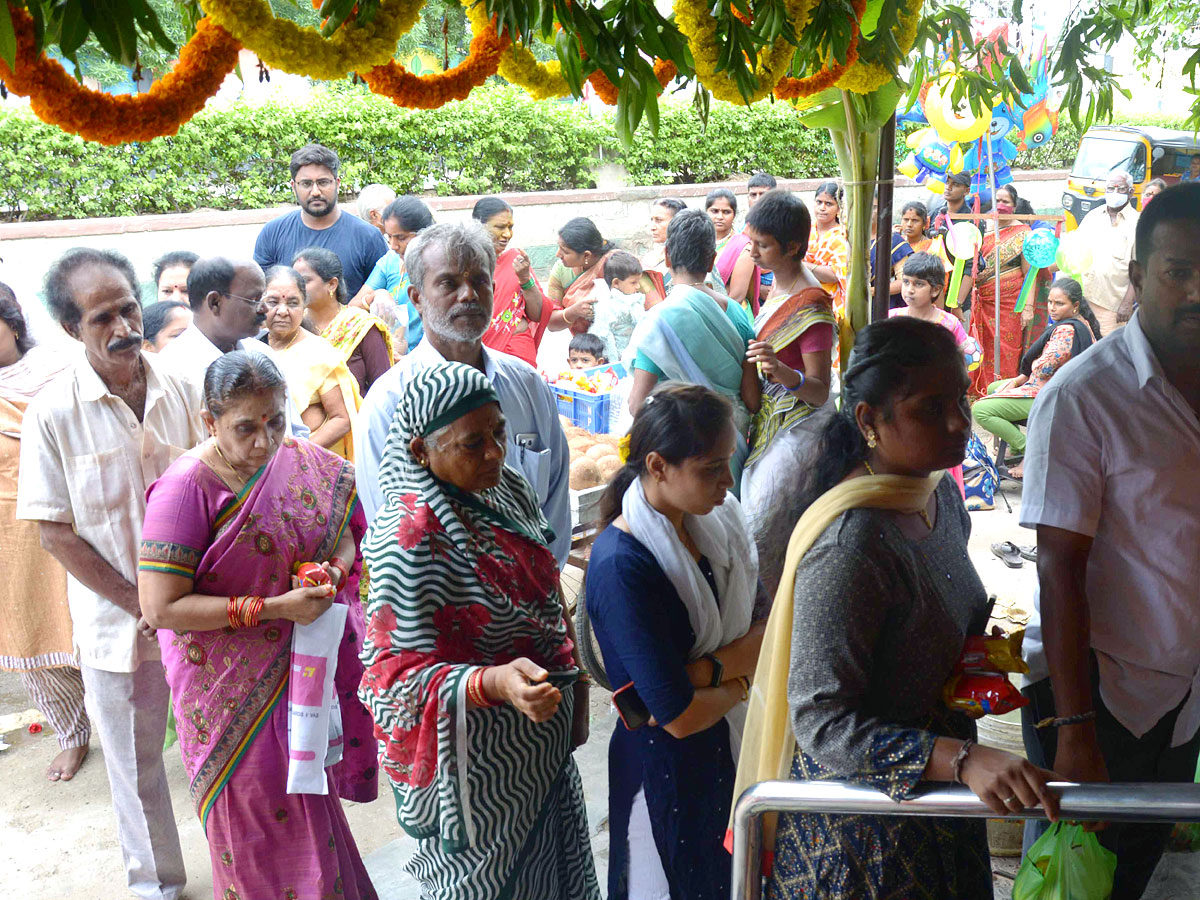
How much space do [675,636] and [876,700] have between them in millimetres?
538

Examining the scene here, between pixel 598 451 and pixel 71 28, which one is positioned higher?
pixel 71 28

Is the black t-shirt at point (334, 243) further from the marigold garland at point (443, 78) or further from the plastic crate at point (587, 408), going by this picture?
the marigold garland at point (443, 78)

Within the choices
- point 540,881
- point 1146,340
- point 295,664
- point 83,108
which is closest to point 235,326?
point 295,664

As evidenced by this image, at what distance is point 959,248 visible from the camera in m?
9.27

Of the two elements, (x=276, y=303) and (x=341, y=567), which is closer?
(x=341, y=567)

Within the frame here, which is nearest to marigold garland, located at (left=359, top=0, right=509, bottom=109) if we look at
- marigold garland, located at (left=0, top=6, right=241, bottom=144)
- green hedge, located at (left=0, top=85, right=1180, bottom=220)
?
marigold garland, located at (left=0, top=6, right=241, bottom=144)

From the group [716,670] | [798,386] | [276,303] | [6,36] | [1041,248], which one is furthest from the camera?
[1041,248]

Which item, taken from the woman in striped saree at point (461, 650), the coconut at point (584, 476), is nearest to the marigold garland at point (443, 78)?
the woman in striped saree at point (461, 650)

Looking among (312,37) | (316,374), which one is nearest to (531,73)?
(312,37)

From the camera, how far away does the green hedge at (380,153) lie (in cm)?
1015

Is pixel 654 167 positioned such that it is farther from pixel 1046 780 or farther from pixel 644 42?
pixel 1046 780

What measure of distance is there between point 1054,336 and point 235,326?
557 centimetres

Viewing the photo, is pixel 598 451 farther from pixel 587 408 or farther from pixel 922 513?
pixel 922 513

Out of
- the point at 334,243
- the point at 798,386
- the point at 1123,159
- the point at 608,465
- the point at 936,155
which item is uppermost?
the point at 936,155
